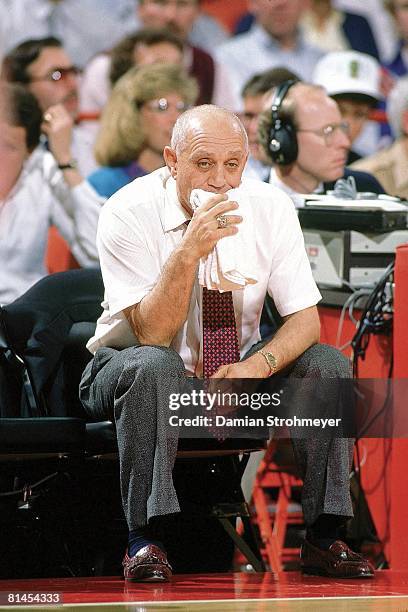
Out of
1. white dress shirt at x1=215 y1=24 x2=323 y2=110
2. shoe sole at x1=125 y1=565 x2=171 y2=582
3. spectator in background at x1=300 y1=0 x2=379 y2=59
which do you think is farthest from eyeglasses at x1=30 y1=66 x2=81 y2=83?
shoe sole at x1=125 y1=565 x2=171 y2=582

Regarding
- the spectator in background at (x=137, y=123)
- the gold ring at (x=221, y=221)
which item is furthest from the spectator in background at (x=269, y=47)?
the gold ring at (x=221, y=221)

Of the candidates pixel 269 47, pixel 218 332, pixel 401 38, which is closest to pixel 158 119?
pixel 269 47

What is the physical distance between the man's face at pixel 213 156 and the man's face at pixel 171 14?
186 centimetres

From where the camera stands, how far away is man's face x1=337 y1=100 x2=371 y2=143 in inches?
180

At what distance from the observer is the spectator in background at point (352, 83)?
4.54 metres

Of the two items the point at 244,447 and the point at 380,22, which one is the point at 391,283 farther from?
the point at 380,22

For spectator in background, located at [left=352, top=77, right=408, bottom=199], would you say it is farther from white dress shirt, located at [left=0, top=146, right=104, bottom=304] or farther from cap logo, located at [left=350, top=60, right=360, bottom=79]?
white dress shirt, located at [left=0, top=146, right=104, bottom=304]

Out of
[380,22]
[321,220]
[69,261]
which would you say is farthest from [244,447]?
[380,22]

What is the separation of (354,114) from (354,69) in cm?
18

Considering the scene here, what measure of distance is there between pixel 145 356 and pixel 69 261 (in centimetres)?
182

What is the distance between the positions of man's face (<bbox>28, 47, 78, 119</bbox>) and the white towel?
1781 mm

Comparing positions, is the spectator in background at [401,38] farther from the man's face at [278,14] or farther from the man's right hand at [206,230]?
the man's right hand at [206,230]

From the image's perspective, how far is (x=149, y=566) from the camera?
2.40 meters

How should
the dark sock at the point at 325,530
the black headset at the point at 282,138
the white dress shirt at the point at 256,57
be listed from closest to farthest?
1. the dark sock at the point at 325,530
2. the black headset at the point at 282,138
3. the white dress shirt at the point at 256,57
